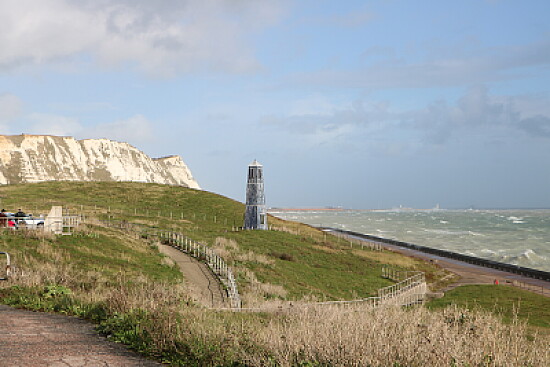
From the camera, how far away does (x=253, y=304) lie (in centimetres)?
2308

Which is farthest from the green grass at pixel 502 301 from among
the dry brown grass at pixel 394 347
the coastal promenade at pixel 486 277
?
the dry brown grass at pixel 394 347

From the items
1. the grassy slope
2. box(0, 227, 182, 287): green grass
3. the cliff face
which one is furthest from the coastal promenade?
the cliff face

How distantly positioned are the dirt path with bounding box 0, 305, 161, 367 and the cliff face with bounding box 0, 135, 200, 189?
14223cm

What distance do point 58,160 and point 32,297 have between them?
154208 millimetres

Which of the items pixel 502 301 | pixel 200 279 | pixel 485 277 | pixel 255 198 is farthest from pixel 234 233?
pixel 485 277

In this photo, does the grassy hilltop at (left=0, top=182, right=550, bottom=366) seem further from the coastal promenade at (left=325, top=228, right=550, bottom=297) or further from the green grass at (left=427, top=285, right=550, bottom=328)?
the coastal promenade at (left=325, top=228, right=550, bottom=297)

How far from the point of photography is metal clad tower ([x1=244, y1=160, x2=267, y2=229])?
181 feet

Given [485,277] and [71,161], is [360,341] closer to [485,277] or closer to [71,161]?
[485,277]

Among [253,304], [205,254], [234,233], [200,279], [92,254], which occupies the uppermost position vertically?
[92,254]

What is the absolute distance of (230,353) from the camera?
7492mm

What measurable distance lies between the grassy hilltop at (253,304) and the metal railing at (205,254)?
1070 millimetres

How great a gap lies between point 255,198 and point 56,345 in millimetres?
47135

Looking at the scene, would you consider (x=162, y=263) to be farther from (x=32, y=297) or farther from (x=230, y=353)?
(x=230, y=353)

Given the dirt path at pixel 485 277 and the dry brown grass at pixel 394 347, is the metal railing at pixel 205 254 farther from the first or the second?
the dirt path at pixel 485 277
